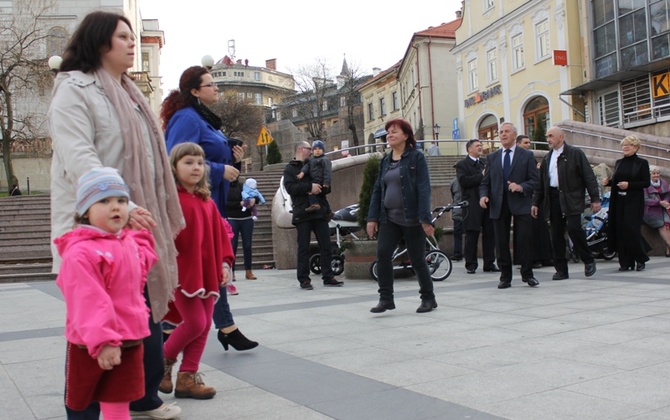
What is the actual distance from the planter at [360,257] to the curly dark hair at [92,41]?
25.4 ft

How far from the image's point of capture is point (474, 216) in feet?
40.3

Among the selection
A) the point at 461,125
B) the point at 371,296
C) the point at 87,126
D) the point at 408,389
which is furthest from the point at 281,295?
the point at 461,125

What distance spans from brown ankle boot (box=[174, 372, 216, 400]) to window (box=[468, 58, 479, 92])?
4127cm

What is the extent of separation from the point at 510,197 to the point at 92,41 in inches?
264

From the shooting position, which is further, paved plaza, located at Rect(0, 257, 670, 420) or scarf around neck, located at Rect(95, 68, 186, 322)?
paved plaza, located at Rect(0, 257, 670, 420)

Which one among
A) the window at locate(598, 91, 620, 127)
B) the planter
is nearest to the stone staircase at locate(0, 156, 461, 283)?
the planter

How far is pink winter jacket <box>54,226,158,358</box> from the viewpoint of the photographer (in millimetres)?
2717

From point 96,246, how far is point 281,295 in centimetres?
677

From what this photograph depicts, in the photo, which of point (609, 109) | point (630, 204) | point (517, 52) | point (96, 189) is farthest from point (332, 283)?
point (517, 52)

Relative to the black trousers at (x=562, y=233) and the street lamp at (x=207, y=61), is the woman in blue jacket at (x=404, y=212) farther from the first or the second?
the black trousers at (x=562, y=233)

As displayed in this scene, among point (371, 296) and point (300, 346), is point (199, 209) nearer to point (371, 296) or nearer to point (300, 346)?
point (300, 346)

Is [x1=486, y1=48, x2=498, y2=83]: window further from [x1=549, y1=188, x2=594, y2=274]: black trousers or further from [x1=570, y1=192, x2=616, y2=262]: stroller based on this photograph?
[x1=549, y1=188, x2=594, y2=274]: black trousers

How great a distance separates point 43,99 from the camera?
3416 cm

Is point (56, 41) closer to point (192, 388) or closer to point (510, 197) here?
point (510, 197)
